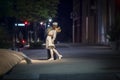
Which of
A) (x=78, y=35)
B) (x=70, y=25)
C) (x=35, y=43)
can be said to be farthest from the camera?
(x=70, y=25)

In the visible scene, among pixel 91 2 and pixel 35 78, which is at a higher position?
pixel 91 2

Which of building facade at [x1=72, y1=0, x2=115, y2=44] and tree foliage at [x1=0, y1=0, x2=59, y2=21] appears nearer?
tree foliage at [x1=0, y1=0, x2=59, y2=21]

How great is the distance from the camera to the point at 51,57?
2664 centimetres

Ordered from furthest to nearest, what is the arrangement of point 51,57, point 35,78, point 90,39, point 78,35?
1. point 78,35
2. point 90,39
3. point 51,57
4. point 35,78

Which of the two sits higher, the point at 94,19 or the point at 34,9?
the point at 34,9

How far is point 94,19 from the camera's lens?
70688 mm

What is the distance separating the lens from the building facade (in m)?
56.6

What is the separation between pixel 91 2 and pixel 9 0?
31.3m

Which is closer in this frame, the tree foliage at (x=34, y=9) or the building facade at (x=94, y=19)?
the tree foliage at (x=34, y=9)

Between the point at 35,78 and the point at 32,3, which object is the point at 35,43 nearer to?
the point at 32,3

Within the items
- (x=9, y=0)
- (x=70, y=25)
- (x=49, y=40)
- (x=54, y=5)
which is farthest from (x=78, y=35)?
(x=49, y=40)

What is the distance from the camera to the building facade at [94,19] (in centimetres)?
5658

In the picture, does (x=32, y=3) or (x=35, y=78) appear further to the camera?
(x=32, y=3)

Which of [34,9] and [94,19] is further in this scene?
[94,19]
